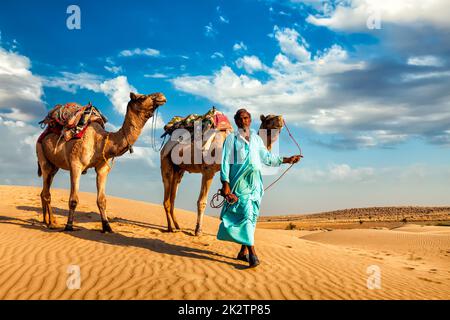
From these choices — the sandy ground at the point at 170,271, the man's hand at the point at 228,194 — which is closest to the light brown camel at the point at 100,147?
the sandy ground at the point at 170,271

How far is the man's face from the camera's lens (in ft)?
22.8

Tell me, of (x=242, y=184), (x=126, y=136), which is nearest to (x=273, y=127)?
(x=242, y=184)

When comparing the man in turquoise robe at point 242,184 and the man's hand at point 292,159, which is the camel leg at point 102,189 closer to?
the man in turquoise robe at point 242,184

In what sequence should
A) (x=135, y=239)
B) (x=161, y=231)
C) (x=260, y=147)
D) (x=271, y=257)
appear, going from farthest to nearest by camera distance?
(x=161, y=231) → (x=135, y=239) → (x=271, y=257) → (x=260, y=147)

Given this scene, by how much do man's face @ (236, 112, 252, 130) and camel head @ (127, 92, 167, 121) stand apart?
3.33m

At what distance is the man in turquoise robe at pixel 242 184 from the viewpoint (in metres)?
6.69

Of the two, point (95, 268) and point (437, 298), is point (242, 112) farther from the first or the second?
point (437, 298)

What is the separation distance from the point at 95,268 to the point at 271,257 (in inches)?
148

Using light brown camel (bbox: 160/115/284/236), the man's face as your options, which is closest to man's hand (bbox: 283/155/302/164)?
the man's face

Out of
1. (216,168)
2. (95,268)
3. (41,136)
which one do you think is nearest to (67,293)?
(95,268)

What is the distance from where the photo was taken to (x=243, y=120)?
6934 millimetres

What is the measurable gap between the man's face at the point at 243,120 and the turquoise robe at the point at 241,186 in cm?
17

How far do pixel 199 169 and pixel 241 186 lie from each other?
434cm
